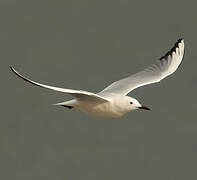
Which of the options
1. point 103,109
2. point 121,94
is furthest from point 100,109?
point 121,94

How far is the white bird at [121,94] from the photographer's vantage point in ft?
33.6

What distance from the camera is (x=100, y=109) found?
10352 millimetres

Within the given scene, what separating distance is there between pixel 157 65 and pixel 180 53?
1.32ft

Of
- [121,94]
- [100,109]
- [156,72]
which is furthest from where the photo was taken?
[156,72]

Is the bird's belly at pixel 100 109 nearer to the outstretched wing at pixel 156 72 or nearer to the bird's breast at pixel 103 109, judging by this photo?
the bird's breast at pixel 103 109

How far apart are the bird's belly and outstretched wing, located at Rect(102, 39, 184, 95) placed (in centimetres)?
100

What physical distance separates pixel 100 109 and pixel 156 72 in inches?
85.2

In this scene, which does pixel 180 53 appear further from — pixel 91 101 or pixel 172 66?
A: pixel 91 101

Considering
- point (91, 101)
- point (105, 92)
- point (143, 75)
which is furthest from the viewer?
point (143, 75)

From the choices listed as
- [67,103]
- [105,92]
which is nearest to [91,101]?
[67,103]

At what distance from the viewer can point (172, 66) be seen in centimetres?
1234

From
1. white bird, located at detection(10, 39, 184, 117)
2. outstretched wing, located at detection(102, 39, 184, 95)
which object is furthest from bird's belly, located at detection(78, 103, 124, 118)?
outstretched wing, located at detection(102, 39, 184, 95)

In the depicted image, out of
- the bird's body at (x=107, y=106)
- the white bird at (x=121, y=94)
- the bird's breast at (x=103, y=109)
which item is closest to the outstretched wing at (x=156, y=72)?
the white bird at (x=121, y=94)

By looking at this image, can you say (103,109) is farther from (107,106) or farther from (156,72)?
(156,72)
